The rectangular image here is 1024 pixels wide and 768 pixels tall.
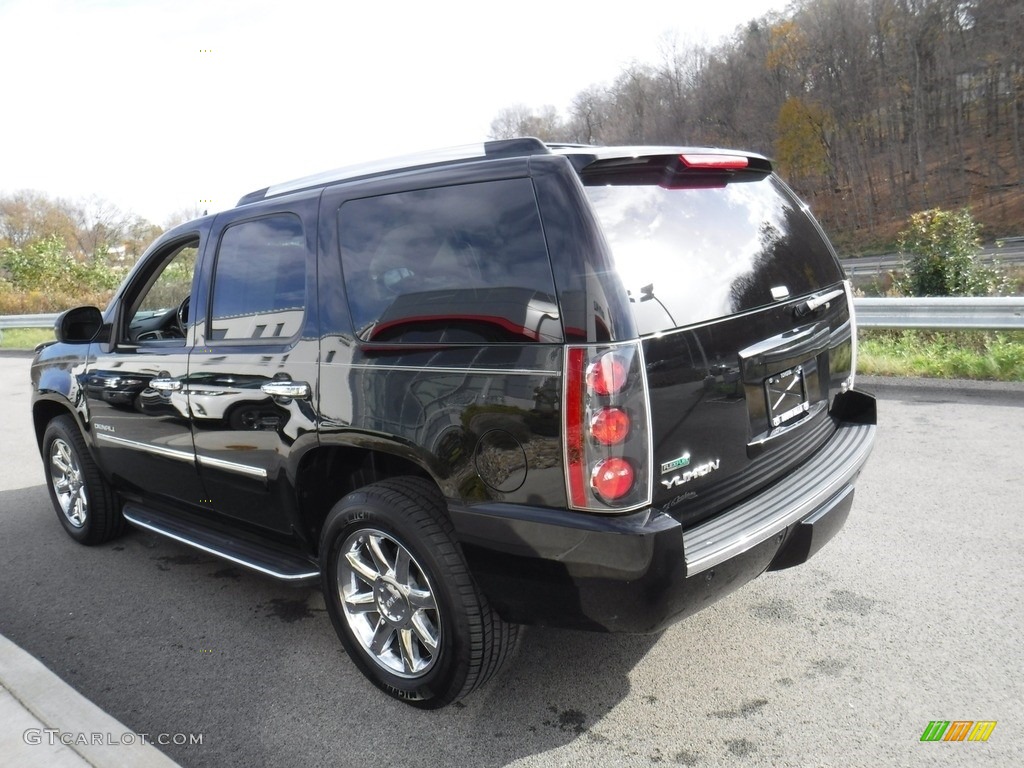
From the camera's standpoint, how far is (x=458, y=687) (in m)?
2.83

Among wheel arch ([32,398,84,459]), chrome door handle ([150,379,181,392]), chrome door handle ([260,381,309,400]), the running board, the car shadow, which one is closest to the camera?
the car shadow

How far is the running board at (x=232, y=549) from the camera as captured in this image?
11.1 feet

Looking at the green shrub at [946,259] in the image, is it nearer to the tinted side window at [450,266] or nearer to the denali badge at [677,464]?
the denali badge at [677,464]

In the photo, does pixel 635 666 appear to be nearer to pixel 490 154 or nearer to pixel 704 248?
pixel 704 248

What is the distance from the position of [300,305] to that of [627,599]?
180cm

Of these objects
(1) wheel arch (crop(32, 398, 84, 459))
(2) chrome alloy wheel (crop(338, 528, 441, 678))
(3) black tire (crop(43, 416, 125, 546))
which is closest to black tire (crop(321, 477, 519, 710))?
(2) chrome alloy wheel (crop(338, 528, 441, 678))

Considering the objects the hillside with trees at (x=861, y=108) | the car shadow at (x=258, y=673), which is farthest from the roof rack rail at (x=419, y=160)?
the hillside with trees at (x=861, y=108)

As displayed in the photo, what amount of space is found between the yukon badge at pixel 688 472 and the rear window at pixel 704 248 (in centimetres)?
44

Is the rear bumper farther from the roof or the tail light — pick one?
the roof

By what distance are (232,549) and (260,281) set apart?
4.01ft

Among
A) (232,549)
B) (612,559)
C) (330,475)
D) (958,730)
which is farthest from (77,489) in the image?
(958,730)

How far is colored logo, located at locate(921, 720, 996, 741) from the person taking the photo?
262cm

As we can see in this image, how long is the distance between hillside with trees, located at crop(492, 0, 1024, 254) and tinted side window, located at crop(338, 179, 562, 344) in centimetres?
3891

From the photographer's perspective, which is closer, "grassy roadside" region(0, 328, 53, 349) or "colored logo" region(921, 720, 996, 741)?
"colored logo" region(921, 720, 996, 741)
